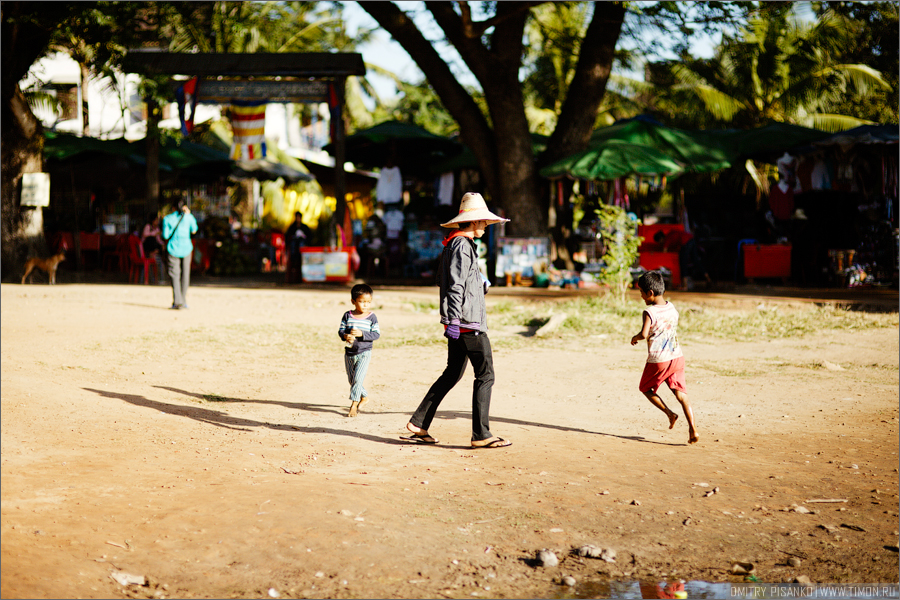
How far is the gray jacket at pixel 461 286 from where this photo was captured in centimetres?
600

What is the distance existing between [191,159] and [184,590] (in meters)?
19.9

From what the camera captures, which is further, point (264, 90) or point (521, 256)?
point (521, 256)

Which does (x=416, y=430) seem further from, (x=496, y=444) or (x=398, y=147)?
(x=398, y=147)

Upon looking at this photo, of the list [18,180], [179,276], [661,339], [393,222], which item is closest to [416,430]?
[661,339]

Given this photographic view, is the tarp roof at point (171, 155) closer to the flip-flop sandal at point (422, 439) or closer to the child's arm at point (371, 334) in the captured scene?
the child's arm at point (371, 334)

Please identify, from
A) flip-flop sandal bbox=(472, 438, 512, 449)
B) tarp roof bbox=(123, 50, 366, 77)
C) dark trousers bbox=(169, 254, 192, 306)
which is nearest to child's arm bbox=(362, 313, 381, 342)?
flip-flop sandal bbox=(472, 438, 512, 449)

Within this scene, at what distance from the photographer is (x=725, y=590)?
3869 mm

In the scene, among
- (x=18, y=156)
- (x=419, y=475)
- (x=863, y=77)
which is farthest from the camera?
(x=863, y=77)

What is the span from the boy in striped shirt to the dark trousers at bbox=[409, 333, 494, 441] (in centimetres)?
91

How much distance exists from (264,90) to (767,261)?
11587 mm

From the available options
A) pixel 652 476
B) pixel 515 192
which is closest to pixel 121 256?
pixel 515 192

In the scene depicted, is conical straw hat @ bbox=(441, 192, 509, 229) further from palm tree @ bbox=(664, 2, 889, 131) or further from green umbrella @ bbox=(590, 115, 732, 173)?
palm tree @ bbox=(664, 2, 889, 131)

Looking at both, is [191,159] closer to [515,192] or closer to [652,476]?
[515,192]

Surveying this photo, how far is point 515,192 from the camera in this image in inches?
757
